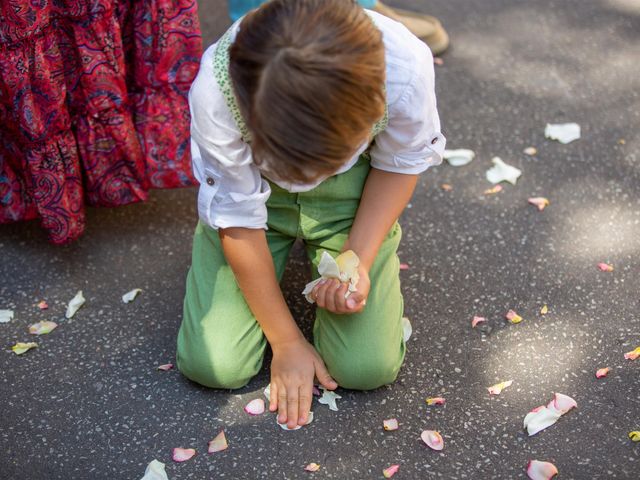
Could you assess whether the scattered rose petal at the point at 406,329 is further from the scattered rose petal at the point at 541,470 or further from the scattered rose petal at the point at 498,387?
the scattered rose petal at the point at 541,470

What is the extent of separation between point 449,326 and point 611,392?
0.35 metres

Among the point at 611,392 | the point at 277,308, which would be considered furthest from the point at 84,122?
the point at 611,392

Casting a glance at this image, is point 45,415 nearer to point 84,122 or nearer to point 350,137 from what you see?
point 84,122

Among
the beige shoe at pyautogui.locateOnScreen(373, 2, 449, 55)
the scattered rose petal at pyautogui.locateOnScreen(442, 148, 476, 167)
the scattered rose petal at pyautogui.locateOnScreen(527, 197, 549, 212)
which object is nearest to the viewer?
the scattered rose petal at pyautogui.locateOnScreen(527, 197, 549, 212)

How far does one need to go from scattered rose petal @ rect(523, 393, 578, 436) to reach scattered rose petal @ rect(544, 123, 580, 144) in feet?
2.95

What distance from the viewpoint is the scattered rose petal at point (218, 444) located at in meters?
1.46

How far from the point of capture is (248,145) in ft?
4.38

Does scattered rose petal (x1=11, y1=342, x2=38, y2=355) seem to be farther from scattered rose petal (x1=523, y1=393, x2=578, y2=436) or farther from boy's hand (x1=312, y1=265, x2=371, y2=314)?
scattered rose petal (x1=523, y1=393, x2=578, y2=436)

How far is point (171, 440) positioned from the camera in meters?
1.48

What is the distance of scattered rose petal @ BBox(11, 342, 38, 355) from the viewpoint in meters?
1.66

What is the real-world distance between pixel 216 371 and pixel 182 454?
17 centimetres

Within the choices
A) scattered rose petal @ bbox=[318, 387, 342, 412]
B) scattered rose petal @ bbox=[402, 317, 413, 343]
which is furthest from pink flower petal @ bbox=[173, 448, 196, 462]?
scattered rose petal @ bbox=[402, 317, 413, 343]

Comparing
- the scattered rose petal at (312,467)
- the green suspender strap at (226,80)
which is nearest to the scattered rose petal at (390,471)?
the scattered rose petal at (312,467)

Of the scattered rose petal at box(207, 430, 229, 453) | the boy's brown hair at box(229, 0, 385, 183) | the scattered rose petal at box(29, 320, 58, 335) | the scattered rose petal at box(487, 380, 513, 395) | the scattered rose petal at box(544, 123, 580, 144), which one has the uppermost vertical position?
the boy's brown hair at box(229, 0, 385, 183)
